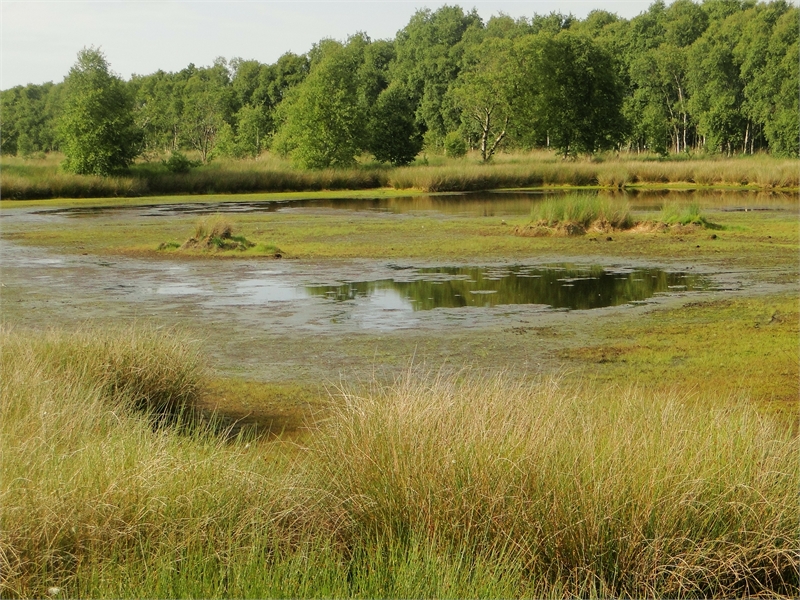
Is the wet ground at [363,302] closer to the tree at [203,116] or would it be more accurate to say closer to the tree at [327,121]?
the tree at [327,121]

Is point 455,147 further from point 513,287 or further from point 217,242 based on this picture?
point 513,287

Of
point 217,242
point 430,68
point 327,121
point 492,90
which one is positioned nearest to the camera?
point 217,242

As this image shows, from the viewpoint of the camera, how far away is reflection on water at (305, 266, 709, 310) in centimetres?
1558

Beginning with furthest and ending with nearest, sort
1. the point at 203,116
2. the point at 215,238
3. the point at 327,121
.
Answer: the point at 203,116 < the point at 327,121 < the point at 215,238

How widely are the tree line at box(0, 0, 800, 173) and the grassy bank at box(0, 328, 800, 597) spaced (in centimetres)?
4955

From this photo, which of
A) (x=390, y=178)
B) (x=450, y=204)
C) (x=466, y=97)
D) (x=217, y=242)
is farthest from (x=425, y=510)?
(x=466, y=97)

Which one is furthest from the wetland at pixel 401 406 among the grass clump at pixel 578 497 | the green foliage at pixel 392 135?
the green foliage at pixel 392 135

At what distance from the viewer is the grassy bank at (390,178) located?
49.5 metres

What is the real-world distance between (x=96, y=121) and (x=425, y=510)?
Answer: 5214 cm

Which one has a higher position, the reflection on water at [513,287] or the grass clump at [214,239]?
the grass clump at [214,239]

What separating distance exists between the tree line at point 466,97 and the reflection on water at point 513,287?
37.6m

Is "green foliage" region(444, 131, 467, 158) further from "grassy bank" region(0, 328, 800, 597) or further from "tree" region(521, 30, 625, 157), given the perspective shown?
"grassy bank" region(0, 328, 800, 597)

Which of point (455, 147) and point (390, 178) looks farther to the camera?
point (455, 147)

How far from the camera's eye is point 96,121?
5294 cm
